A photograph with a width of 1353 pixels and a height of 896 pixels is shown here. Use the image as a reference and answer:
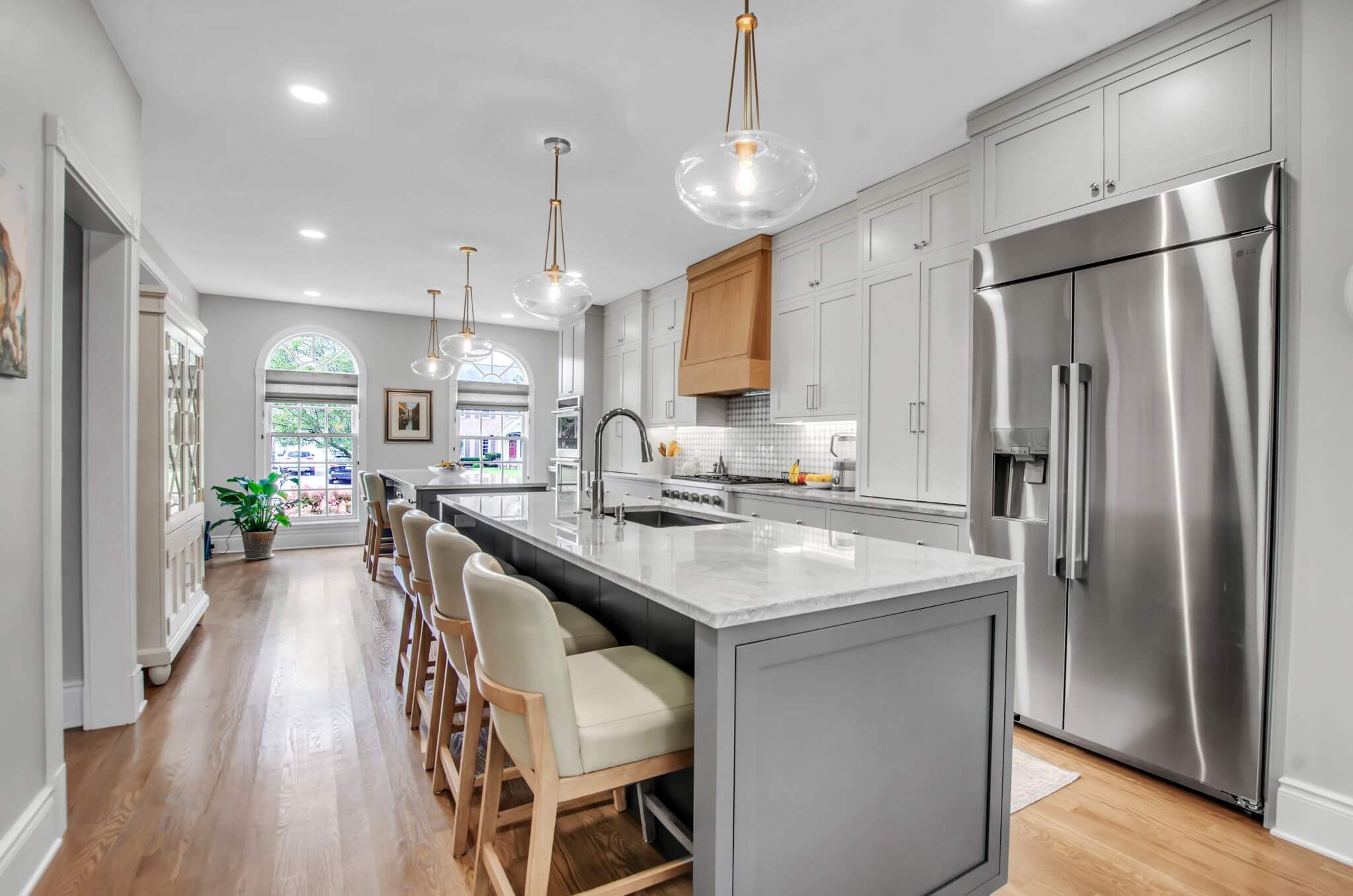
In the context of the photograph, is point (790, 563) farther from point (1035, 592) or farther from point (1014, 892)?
point (1035, 592)

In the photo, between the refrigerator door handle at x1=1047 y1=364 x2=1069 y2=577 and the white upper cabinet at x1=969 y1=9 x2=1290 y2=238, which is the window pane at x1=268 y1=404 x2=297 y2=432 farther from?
the refrigerator door handle at x1=1047 y1=364 x2=1069 y2=577

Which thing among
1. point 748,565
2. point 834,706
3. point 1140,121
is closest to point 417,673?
point 748,565

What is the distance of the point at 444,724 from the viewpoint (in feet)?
7.21

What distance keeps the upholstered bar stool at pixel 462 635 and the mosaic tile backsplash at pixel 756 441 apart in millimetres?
2611

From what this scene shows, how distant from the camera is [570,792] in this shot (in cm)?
129

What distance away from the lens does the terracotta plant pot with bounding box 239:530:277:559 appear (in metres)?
6.22

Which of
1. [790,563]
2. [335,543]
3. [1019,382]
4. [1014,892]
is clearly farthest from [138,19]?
[335,543]

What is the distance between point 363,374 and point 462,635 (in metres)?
6.41

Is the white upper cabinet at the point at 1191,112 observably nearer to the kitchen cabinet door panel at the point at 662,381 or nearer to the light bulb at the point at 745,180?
the light bulb at the point at 745,180

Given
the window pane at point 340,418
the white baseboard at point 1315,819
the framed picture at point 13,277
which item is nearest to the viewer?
the framed picture at point 13,277

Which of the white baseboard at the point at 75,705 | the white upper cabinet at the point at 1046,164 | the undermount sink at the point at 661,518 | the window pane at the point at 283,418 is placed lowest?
the white baseboard at the point at 75,705

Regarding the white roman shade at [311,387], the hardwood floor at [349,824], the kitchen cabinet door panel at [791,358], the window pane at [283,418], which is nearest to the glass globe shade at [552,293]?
the kitchen cabinet door panel at [791,358]

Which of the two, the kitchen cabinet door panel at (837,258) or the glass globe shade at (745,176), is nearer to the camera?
the glass globe shade at (745,176)

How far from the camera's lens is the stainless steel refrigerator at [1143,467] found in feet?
6.65
